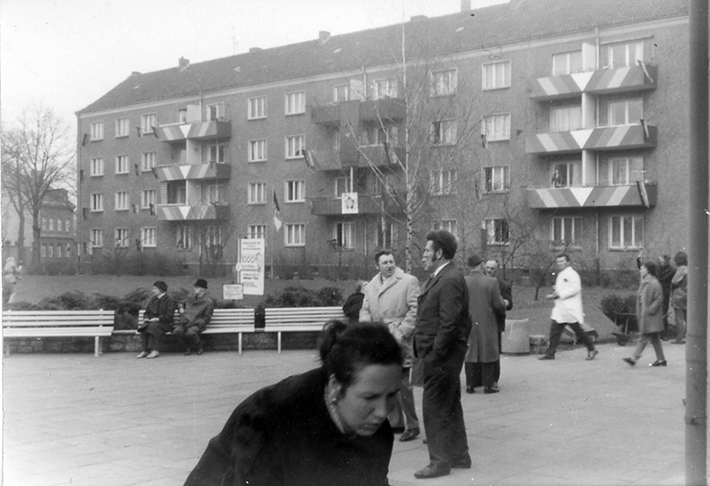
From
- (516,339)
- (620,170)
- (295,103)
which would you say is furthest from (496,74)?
(516,339)

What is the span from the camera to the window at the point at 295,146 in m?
35.7

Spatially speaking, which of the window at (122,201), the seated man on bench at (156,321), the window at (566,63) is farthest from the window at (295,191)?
the seated man on bench at (156,321)

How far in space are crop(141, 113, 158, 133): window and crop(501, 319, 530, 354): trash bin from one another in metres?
18.6

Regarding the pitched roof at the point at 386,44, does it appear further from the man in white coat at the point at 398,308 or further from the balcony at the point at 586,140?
the man in white coat at the point at 398,308

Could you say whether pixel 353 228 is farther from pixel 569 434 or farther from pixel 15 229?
pixel 569 434

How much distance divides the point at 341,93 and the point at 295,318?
16974 millimetres

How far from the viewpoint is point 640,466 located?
6383mm

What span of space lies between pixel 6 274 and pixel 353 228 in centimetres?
1698

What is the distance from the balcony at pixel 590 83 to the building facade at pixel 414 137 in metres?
0.08

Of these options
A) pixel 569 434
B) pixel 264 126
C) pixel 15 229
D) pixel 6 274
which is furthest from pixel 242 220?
pixel 569 434

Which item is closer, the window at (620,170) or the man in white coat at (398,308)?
the man in white coat at (398,308)

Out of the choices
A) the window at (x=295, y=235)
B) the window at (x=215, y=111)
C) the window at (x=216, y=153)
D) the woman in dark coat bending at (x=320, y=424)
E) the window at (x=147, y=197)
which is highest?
the window at (x=215, y=111)

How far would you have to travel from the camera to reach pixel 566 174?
33.7 meters

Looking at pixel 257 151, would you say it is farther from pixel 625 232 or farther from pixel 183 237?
pixel 625 232
